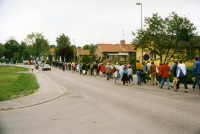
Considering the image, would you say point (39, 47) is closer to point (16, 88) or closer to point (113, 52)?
point (113, 52)

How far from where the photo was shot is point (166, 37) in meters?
18.0

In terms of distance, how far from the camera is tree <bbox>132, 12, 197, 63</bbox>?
56.3 feet

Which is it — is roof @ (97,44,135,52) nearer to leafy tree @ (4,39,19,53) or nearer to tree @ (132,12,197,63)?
tree @ (132,12,197,63)

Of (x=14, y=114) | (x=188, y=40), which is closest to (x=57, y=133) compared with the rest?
(x=14, y=114)

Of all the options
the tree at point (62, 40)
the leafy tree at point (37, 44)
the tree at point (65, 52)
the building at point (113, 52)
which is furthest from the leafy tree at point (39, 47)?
the building at point (113, 52)

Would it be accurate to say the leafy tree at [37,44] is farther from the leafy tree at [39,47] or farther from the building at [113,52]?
the building at [113,52]

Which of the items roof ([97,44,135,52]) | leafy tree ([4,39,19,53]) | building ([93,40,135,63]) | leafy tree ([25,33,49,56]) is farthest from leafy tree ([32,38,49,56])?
leafy tree ([4,39,19,53])

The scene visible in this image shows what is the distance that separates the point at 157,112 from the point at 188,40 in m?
14.0

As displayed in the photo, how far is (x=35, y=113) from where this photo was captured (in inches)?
255

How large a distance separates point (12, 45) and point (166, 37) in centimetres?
12142

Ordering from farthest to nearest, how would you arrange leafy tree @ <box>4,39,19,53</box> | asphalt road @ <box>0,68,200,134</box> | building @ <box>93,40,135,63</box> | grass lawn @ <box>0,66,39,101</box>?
1. leafy tree @ <box>4,39,19,53</box>
2. building @ <box>93,40,135,63</box>
3. grass lawn @ <box>0,66,39,101</box>
4. asphalt road @ <box>0,68,200,134</box>

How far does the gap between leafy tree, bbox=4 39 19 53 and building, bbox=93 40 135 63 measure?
8097 cm

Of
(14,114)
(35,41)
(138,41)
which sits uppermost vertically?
(35,41)

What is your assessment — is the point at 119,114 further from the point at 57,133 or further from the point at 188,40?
the point at 188,40
